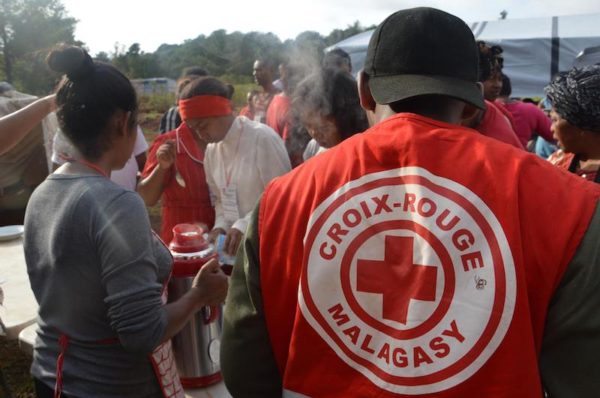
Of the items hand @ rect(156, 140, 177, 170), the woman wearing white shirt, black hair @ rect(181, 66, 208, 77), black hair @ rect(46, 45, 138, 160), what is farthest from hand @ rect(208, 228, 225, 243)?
black hair @ rect(181, 66, 208, 77)

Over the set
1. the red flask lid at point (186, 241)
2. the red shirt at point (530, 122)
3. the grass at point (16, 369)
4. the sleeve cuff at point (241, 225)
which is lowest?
the grass at point (16, 369)

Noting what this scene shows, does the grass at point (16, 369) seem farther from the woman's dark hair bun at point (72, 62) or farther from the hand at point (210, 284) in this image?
the hand at point (210, 284)

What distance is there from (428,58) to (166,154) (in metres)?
2.00

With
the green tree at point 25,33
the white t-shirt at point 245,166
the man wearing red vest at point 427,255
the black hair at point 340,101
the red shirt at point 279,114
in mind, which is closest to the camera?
the man wearing red vest at point 427,255

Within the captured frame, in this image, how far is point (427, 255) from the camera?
2.94ft

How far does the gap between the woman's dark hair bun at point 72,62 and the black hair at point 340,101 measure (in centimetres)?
111

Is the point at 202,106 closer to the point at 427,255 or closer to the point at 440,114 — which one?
the point at 440,114

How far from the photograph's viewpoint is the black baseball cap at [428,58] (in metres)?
0.99

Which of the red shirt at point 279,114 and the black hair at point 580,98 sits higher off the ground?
the black hair at point 580,98

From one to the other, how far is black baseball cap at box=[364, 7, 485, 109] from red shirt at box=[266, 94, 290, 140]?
2.83 metres

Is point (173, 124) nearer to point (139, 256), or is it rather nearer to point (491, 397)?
point (139, 256)

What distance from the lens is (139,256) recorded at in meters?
1.25

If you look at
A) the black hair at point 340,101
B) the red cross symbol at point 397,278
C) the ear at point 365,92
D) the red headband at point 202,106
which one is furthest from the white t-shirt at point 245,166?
the red cross symbol at point 397,278

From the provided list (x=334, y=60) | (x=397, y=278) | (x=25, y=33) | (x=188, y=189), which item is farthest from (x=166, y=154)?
(x=25, y=33)
